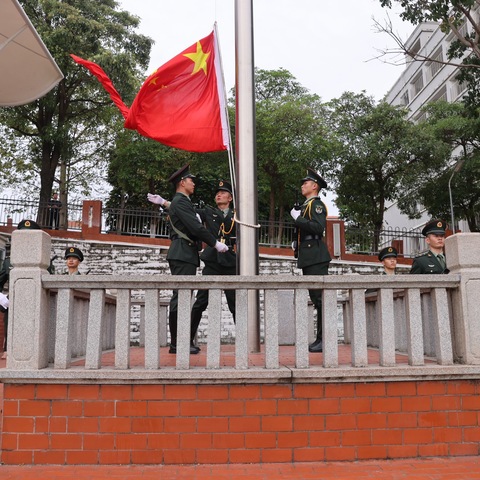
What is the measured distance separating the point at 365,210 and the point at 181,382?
768 inches

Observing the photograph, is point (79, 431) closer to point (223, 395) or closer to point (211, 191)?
point (223, 395)

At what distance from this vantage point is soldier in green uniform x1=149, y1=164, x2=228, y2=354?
496 centimetres

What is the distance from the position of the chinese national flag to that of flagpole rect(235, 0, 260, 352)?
24 cm

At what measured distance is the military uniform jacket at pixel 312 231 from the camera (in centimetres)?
511

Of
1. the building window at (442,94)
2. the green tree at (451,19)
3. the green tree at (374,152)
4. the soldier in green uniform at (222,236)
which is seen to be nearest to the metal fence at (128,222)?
the green tree at (374,152)

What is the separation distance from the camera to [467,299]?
156 inches

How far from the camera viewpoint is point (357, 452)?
12.3 feet

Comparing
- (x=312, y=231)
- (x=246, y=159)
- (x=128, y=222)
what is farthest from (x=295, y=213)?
(x=128, y=222)

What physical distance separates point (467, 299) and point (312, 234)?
1.68 meters

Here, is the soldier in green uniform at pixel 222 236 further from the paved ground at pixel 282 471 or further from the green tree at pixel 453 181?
the green tree at pixel 453 181

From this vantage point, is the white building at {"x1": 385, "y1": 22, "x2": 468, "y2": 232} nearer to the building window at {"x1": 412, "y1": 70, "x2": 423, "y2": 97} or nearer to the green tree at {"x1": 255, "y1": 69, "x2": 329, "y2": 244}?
the building window at {"x1": 412, "y1": 70, "x2": 423, "y2": 97}

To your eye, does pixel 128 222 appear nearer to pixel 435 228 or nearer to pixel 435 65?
pixel 435 228

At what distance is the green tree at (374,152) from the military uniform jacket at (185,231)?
1416 cm

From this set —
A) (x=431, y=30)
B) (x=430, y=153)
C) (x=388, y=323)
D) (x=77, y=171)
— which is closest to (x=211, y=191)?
(x=77, y=171)
